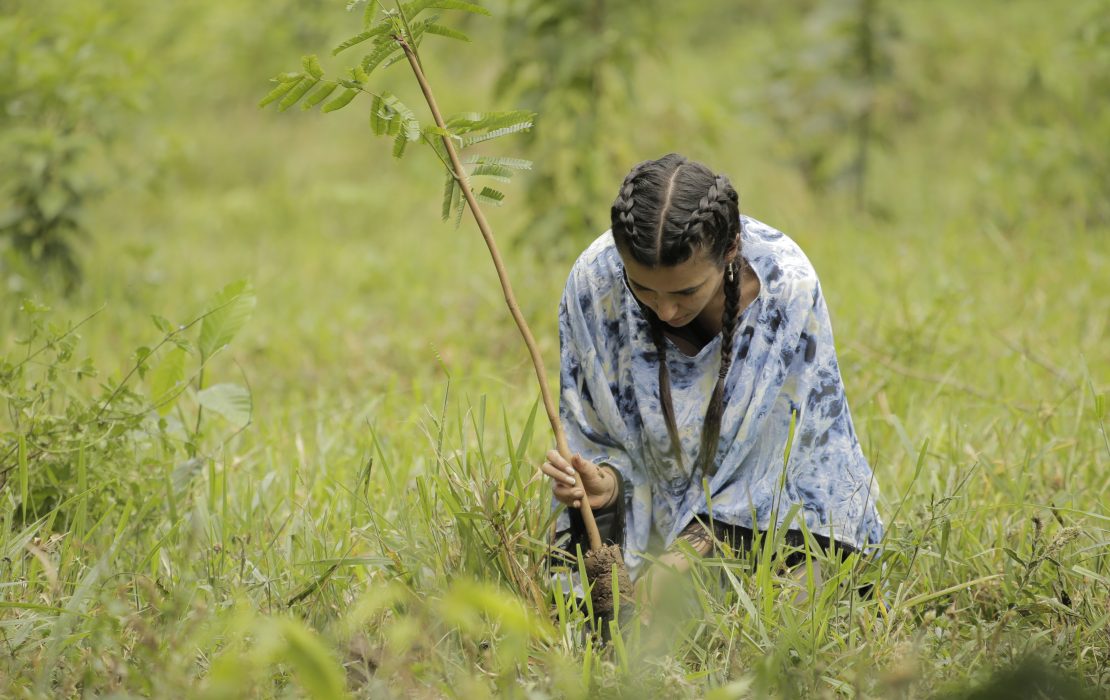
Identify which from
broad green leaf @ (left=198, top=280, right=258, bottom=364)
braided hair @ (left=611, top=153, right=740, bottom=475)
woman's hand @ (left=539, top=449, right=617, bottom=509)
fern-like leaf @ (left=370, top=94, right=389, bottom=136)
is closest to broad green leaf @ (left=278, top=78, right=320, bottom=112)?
fern-like leaf @ (left=370, top=94, right=389, bottom=136)

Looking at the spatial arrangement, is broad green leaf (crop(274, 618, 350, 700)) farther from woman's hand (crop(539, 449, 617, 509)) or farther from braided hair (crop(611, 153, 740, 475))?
braided hair (crop(611, 153, 740, 475))

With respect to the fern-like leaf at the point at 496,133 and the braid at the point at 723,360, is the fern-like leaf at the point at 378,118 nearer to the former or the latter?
the fern-like leaf at the point at 496,133

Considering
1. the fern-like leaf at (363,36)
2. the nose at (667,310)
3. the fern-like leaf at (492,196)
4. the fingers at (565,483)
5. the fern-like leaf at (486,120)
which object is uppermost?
the fern-like leaf at (363,36)

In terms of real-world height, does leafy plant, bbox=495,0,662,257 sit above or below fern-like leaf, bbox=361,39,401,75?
below

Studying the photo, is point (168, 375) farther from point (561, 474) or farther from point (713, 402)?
point (713, 402)

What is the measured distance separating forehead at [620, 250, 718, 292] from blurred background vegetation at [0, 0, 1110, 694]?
1.47ft

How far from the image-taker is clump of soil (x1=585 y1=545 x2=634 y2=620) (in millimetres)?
2230

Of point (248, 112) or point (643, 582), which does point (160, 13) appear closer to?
point (248, 112)

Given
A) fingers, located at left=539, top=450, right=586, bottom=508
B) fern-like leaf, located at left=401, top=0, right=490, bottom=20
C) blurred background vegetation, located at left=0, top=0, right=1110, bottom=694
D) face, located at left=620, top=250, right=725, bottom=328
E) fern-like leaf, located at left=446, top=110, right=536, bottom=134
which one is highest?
fern-like leaf, located at left=401, top=0, right=490, bottom=20

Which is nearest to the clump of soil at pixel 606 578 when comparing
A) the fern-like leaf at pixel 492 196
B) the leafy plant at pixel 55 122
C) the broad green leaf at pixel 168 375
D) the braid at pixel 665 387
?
the braid at pixel 665 387

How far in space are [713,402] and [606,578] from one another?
0.49 metres

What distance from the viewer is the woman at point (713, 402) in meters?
2.46

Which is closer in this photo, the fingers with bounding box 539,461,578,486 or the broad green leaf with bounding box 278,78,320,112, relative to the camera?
the broad green leaf with bounding box 278,78,320,112

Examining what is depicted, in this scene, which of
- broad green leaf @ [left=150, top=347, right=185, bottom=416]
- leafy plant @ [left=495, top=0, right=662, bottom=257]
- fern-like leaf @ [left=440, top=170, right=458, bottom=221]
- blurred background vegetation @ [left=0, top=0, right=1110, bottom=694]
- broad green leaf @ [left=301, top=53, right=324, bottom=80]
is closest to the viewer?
broad green leaf @ [left=301, top=53, right=324, bottom=80]
